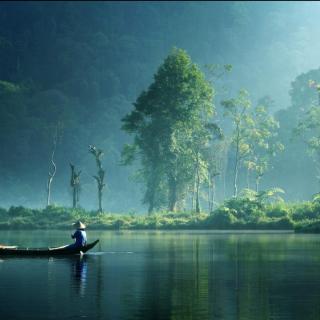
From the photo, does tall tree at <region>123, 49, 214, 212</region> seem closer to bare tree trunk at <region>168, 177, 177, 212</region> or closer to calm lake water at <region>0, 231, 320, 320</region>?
bare tree trunk at <region>168, 177, 177, 212</region>

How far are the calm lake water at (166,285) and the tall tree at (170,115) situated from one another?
2259 inches

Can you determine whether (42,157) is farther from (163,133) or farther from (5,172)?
(163,133)

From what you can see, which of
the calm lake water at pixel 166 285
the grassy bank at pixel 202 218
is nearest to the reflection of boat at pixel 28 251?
the calm lake water at pixel 166 285

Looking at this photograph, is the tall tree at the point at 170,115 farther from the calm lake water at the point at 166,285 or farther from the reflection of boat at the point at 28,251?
the reflection of boat at the point at 28,251

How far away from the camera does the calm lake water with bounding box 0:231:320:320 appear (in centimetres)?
2253

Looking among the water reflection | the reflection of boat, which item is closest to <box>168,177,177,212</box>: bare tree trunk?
the water reflection

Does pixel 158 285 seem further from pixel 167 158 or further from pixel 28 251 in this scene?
pixel 167 158

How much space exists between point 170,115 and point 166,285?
76224 mm

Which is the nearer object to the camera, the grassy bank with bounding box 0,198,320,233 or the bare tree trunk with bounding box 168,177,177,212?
the grassy bank with bounding box 0,198,320,233

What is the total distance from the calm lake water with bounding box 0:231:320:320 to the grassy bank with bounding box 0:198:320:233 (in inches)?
1469

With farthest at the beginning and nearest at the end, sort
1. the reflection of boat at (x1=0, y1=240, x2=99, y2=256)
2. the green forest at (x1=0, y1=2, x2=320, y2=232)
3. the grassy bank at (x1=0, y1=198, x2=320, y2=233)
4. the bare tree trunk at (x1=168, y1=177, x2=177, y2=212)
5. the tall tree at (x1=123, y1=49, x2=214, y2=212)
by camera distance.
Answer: the bare tree trunk at (x1=168, y1=177, x2=177, y2=212)
the tall tree at (x1=123, y1=49, x2=214, y2=212)
the green forest at (x1=0, y1=2, x2=320, y2=232)
the grassy bank at (x1=0, y1=198, x2=320, y2=233)
the reflection of boat at (x1=0, y1=240, x2=99, y2=256)

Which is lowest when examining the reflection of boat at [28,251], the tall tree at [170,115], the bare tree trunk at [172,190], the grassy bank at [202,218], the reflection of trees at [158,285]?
the reflection of trees at [158,285]

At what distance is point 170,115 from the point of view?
10481cm

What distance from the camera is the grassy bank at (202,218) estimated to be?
279ft
